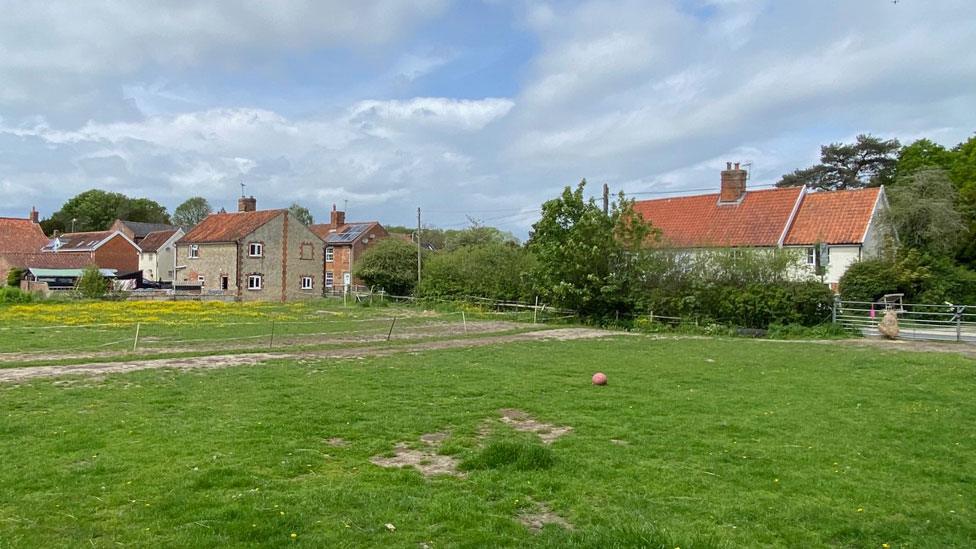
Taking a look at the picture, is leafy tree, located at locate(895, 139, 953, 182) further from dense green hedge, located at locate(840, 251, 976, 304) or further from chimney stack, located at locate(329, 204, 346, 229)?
chimney stack, located at locate(329, 204, 346, 229)

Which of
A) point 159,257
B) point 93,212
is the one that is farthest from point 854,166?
point 93,212

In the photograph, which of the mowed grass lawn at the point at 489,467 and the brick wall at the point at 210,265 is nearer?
the mowed grass lawn at the point at 489,467

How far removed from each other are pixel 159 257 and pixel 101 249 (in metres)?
6.05

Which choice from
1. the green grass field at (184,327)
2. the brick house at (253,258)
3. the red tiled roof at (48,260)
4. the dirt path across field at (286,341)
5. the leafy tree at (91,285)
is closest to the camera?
the dirt path across field at (286,341)

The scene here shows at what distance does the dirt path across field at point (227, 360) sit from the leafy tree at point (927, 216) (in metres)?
22.2

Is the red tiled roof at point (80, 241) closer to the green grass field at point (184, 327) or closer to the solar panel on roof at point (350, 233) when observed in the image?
the solar panel on roof at point (350, 233)

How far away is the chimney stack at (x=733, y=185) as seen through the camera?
42000 mm

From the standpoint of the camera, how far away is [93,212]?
10800cm

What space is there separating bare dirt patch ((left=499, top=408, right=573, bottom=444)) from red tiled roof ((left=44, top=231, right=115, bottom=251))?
77.0 m

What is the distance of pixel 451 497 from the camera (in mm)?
6141

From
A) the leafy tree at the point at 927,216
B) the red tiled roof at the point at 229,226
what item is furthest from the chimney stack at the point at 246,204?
the leafy tree at the point at 927,216

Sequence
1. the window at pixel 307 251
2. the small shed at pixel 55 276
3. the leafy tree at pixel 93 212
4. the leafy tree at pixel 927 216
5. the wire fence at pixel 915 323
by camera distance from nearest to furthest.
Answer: the wire fence at pixel 915 323 < the leafy tree at pixel 927 216 < the window at pixel 307 251 < the small shed at pixel 55 276 < the leafy tree at pixel 93 212

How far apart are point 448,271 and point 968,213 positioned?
33.6m

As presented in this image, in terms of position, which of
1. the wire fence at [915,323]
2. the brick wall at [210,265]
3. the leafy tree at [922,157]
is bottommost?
the wire fence at [915,323]
